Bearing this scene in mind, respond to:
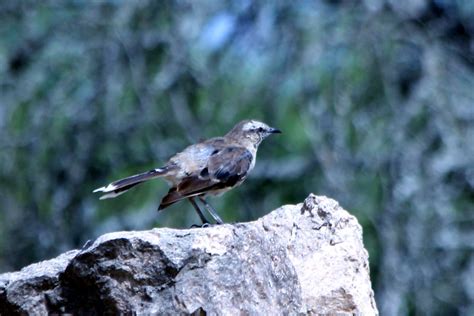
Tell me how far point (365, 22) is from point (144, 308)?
43.5 ft

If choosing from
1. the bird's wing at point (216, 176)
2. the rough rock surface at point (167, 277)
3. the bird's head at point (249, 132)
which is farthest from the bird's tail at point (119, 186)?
the rough rock surface at point (167, 277)

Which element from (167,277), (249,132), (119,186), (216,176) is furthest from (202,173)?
(167,277)

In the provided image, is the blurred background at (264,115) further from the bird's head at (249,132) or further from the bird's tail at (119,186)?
the bird's tail at (119,186)

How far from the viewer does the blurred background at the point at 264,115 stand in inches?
665

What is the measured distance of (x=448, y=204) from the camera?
55.2 ft

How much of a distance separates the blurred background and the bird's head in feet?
20.8

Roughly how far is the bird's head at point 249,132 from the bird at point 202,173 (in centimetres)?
27

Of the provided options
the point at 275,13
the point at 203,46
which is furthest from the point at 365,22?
the point at 203,46

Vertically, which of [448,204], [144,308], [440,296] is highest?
[144,308]

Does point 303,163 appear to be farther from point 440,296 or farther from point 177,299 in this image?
point 177,299

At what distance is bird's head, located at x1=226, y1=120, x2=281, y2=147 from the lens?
9.87 metres

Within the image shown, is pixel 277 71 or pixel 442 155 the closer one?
pixel 442 155

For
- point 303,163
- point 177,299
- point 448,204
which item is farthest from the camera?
point 303,163

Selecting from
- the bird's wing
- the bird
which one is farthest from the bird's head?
the bird's wing
